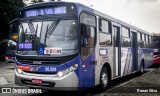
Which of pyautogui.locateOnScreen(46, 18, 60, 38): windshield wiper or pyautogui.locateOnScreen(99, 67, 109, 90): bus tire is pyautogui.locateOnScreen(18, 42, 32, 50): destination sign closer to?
pyautogui.locateOnScreen(46, 18, 60, 38): windshield wiper

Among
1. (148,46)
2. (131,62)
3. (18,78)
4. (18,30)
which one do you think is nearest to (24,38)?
(18,30)

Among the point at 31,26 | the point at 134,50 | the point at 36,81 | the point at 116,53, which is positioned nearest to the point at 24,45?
the point at 31,26

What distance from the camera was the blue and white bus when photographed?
26.9ft

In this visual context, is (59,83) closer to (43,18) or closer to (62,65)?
(62,65)

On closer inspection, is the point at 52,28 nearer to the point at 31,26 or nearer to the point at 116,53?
the point at 31,26

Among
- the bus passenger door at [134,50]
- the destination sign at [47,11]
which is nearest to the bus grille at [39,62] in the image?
the destination sign at [47,11]

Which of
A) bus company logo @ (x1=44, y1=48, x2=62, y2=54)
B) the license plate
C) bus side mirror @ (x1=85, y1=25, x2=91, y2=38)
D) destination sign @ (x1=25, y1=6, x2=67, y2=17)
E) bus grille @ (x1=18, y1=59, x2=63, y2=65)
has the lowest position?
the license plate

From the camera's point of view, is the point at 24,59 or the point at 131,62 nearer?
the point at 24,59

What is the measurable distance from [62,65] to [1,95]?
274 centimetres

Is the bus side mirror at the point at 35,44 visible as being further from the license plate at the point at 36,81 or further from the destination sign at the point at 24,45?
the license plate at the point at 36,81

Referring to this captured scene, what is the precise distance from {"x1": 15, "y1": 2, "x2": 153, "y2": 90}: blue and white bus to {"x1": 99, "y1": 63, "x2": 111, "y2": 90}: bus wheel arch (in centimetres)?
4

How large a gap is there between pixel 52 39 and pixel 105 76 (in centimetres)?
331

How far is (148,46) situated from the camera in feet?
66.1

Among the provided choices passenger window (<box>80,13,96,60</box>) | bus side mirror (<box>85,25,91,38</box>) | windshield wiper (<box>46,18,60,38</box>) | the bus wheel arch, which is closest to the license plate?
windshield wiper (<box>46,18,60,38</box>)
